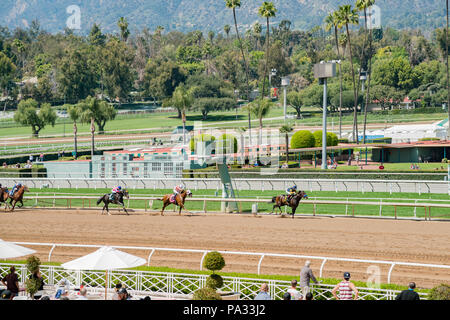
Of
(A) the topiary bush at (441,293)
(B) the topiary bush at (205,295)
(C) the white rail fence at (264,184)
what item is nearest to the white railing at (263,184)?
(C) the white rail fence at (264,184)

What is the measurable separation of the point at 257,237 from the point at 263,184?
1122 cm

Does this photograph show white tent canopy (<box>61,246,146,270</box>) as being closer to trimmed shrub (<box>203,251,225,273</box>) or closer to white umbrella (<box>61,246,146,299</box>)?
white umbrella (<box>61,246,146,299</box>)

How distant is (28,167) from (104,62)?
212ft

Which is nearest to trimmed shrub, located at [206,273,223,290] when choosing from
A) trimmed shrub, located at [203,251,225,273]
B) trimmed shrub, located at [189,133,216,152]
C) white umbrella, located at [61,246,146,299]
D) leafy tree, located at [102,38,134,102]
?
trimmed shrub, located at [203,251,225,273]

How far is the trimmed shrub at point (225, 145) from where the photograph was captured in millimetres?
36625

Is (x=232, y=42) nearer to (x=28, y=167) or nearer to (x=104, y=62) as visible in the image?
(x=104, y=62)

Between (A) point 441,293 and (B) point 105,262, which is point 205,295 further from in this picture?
(A) point 441,293

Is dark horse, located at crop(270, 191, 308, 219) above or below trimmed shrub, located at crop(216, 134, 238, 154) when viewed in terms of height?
below

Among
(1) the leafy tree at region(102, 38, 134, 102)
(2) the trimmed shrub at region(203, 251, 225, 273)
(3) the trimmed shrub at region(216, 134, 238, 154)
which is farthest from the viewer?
(1) the leafy tree at region(102, 38, 134, 102)

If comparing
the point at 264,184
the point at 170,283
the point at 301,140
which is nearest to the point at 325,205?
the point at 264,184

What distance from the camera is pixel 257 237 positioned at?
16438 millimetres

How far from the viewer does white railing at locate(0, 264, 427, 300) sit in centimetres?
1024

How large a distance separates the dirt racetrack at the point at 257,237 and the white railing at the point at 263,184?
546cm

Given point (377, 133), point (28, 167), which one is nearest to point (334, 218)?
point (28, 167)
